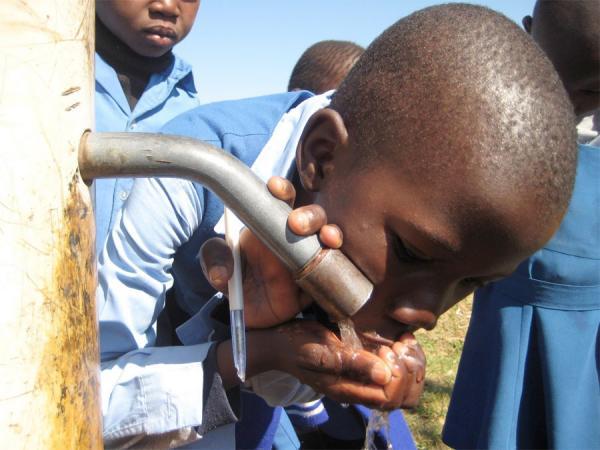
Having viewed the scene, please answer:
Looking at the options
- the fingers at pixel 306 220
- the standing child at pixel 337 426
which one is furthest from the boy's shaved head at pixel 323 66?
the fingers at pixel 306 220

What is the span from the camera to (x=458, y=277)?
991mm

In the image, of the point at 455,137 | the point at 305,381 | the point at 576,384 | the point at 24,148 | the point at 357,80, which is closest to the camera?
the point at 24,148

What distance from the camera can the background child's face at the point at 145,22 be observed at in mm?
1941

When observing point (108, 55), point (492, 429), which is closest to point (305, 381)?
point (492, 429)

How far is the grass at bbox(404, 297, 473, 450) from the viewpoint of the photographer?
2.82 m

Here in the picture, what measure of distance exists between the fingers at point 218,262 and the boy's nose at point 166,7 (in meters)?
1.26

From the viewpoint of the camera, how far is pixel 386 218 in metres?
0.98

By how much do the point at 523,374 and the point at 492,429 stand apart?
0.20 m

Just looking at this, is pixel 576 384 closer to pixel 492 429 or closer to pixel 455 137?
pixel 492 429

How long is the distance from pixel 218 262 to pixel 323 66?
112 inches

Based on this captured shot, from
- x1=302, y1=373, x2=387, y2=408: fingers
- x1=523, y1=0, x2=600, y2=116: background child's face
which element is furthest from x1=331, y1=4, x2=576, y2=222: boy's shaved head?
x1=523, y1=0, x2=600, y2=116: background child's face

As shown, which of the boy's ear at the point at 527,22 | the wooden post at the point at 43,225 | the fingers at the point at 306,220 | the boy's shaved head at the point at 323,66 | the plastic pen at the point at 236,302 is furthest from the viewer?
the boy's shaved head at the point at 323,66

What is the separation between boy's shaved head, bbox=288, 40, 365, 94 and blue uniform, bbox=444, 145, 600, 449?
182 centimetres

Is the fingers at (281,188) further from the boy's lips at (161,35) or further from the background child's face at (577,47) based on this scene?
the background child's face at (577,47)
